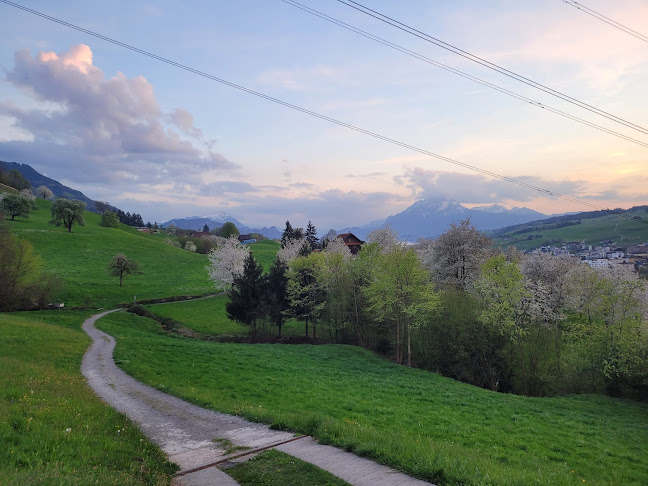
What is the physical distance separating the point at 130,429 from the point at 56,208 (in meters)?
130

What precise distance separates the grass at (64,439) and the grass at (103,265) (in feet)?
176

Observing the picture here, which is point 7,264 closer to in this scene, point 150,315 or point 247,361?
point 150,315

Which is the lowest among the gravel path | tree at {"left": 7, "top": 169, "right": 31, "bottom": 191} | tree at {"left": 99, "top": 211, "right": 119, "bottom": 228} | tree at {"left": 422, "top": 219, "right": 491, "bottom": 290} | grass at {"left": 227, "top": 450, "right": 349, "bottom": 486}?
the gravel path

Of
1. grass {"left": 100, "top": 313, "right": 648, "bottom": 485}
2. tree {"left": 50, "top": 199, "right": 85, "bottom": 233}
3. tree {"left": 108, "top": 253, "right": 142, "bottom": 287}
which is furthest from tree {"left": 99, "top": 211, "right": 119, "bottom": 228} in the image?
grass {"left": 100, "top": 313, "right": 648, "bottom": 485}

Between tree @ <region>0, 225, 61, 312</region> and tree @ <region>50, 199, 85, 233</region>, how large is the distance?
225ft

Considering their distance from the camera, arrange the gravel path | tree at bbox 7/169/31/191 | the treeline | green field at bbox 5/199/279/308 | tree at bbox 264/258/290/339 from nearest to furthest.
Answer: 1. the gravel path
2. the treeline
3. tree at bbox 264/258/290/339
4. green field at bbox 5/199/279/308
5. tree at bbox 7/169/31/191

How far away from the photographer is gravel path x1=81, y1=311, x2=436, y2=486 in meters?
9.38

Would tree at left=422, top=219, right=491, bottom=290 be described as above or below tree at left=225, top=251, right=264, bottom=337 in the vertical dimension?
above

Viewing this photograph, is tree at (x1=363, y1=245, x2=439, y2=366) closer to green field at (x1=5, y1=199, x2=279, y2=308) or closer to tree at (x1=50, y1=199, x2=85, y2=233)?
green field at (x1=5, y1=199, x2=279, y2=308)

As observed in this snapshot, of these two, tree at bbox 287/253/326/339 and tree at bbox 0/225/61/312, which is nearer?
tree at bbox 0/225/61/312

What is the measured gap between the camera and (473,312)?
40.2 meters

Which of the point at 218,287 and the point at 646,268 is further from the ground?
the point at 646,268

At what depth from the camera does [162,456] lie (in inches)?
421

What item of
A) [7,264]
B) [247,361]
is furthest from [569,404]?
[7,264]
